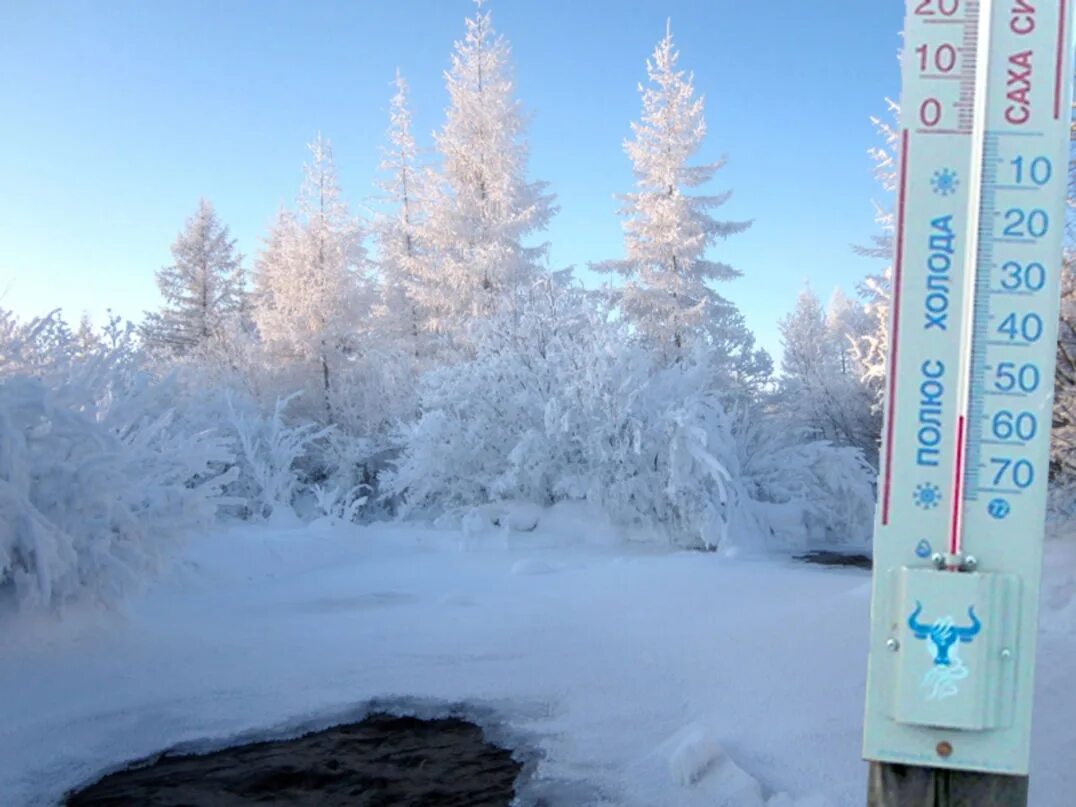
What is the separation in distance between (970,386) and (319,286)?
78.1 ft

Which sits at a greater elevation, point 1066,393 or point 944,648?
point 1066,393

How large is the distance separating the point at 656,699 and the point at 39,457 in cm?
483

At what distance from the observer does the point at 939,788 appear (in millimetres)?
1963

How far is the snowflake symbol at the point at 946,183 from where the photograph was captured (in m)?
2.00

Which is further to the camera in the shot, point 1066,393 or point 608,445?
point 608,445

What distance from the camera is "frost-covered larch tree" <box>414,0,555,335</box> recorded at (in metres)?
21.8

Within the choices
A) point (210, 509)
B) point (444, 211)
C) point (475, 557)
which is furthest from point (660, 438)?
point (444, 211)

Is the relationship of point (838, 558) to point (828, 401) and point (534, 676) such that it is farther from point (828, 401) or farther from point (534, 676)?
point (828, 401)

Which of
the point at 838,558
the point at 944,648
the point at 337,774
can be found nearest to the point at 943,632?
the point at 944,648

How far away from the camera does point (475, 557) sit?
11305mm

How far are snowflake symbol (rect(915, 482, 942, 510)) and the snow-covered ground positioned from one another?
6.84 feet

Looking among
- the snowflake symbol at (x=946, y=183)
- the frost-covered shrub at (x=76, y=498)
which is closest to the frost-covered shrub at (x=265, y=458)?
the frost-covered shrub at (x=76, y=498)

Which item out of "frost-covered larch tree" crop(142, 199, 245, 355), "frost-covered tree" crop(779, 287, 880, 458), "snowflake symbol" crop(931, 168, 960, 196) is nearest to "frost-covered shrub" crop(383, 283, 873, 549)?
"frost-covered tree" crop(779, 287, 880, 458)

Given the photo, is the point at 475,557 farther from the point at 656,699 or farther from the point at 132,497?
the point at 656,699
